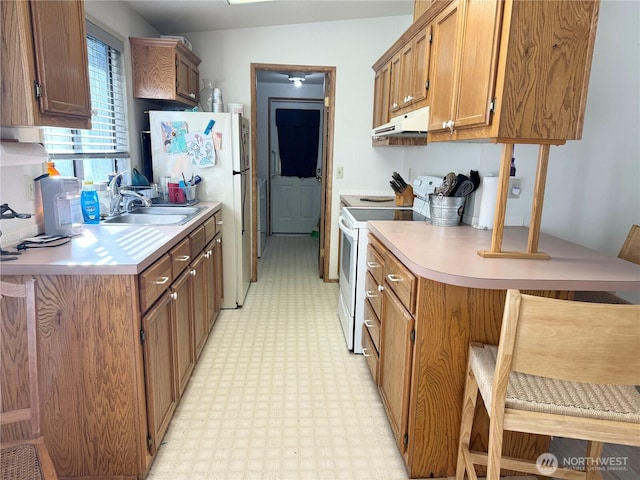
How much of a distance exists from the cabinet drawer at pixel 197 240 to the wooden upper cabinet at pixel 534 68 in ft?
5.18

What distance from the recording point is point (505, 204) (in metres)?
1.64

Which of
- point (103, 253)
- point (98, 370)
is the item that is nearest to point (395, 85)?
point (103, 253)

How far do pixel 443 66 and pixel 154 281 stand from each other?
1743mm

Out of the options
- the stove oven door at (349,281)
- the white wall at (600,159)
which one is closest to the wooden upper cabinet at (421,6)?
the white wall at (600,159)

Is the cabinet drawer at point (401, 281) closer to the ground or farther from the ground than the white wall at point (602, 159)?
closer to the ground

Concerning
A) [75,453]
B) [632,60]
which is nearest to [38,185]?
[75,453]

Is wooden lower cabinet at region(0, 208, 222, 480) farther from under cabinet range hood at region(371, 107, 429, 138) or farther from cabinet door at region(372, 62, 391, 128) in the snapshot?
cabinet door at region(372, 62, 391, 128)

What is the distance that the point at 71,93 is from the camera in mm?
1630

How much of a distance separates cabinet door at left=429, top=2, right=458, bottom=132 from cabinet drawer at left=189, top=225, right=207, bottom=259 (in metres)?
1.44

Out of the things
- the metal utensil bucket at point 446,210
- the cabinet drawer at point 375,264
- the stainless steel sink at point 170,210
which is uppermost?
the metal utensil bucket at point 446,210

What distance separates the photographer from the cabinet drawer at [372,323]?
2.23 m

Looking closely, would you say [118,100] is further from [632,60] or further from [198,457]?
[632,60]

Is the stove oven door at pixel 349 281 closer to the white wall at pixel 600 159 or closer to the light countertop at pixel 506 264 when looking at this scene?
the light countertop at pixel 506 264

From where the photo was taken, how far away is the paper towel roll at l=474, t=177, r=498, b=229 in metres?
2.17
